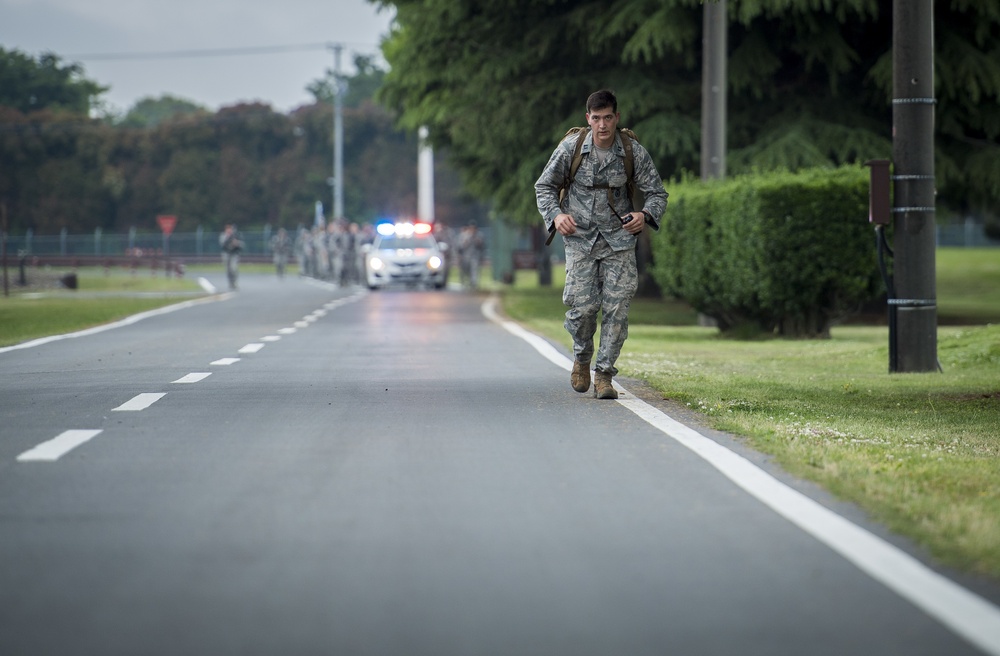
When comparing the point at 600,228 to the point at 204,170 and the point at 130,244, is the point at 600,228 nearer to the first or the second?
the point at 130,244

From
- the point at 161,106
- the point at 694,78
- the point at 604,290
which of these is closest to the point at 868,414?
the point at 604,290

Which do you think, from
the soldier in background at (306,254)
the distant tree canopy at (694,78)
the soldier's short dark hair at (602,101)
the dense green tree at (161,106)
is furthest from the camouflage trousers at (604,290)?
the dense green tree at (161,106)

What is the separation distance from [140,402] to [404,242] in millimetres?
34930

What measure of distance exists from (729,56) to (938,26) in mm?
3313

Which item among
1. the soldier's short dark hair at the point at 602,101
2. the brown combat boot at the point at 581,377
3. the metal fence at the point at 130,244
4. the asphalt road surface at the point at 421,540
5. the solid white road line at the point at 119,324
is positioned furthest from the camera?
the metal fence at the point at 130,244

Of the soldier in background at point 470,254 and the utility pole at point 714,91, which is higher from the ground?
the utility pole at point 714,91

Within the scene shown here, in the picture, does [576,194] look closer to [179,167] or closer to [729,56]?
[729,56]

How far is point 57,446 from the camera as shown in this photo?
9.35 meters

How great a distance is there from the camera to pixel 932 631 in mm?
5168

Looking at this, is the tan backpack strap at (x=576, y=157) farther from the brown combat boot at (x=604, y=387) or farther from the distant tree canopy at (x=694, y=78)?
the distant tree canopy at (x=694, y=78)

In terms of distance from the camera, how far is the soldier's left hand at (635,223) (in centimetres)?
1198

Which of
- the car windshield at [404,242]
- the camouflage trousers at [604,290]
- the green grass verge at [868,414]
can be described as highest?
the camouflage trousers at [604,290]

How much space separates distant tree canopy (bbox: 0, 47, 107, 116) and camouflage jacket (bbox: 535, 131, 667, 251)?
105 metres

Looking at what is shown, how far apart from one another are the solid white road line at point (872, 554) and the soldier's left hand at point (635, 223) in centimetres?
240
